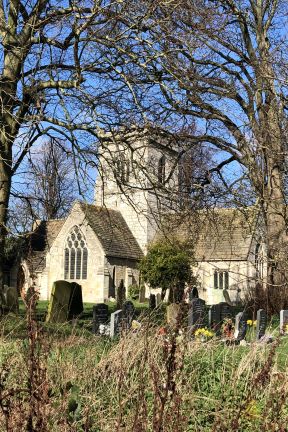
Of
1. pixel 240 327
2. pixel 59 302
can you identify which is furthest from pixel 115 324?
pixel 59 302

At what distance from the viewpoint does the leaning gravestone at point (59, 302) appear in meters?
16.1

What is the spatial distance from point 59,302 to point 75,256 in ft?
79.6

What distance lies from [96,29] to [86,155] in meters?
2.44

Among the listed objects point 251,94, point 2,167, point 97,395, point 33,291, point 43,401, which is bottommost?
point 97,395

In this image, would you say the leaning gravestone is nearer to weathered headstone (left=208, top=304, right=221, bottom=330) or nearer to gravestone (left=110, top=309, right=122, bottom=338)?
weathered headstone (left=208, top=304, right=221, bottom=330)

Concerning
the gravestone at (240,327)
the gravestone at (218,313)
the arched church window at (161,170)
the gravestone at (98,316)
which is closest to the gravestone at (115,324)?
the gravestone at (98,316)

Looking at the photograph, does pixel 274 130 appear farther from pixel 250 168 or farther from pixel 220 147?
pixel 220 147

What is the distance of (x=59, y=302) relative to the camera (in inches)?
673

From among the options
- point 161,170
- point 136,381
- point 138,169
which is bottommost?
point 136,381

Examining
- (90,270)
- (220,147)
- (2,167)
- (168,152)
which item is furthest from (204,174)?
(90,270)

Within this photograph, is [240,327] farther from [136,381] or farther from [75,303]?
[136,381]

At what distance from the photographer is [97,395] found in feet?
18.0

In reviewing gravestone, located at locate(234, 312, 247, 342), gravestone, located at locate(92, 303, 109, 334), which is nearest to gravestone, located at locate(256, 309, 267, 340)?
gravestone, located at locate(234, 312, 247, 342)

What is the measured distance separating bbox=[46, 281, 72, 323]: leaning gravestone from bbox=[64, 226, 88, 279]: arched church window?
75.4 ft
